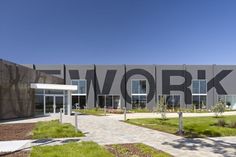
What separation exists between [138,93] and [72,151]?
38739 mm

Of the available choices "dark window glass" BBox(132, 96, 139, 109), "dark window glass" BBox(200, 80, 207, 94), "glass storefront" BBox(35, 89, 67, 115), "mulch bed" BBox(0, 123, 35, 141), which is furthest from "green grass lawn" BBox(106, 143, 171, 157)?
"dark window glass" BBox(200, 80, 207, 94)

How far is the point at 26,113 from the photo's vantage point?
2838 centimetres

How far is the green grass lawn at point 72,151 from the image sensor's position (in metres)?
8.97

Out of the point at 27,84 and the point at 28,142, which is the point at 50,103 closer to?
the point at 27,84

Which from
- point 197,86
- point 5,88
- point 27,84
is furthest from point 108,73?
point 5,88

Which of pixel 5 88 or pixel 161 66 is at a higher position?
pixel 161 66

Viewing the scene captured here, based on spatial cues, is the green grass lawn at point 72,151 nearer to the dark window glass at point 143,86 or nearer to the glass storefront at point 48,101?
the glass storefront at point 48,101

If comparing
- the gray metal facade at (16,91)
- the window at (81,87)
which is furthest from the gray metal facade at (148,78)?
the gray metal facade at (16,91)

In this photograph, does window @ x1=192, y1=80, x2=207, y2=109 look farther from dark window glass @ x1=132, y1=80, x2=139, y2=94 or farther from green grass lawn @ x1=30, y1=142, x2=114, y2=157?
green grass lawn @ x1=30, y1=142, x2=114, y2=157

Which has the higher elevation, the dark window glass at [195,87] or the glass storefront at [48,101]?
Result: the dark window glass at [195,87]

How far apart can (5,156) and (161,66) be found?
133 feet

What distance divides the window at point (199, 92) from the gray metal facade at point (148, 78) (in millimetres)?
493

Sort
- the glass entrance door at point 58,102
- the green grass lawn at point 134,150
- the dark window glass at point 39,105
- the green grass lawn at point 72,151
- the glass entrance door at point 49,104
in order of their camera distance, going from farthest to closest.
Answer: the glass entrance door at point 58,102 → the glass entrance door at point 49,104 → the dark window glass at point 39,105 → the green grass lawn at point 134,150 → the green grass lawn at point 72,151

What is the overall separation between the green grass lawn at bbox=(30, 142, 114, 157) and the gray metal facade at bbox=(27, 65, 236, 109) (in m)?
37.3
